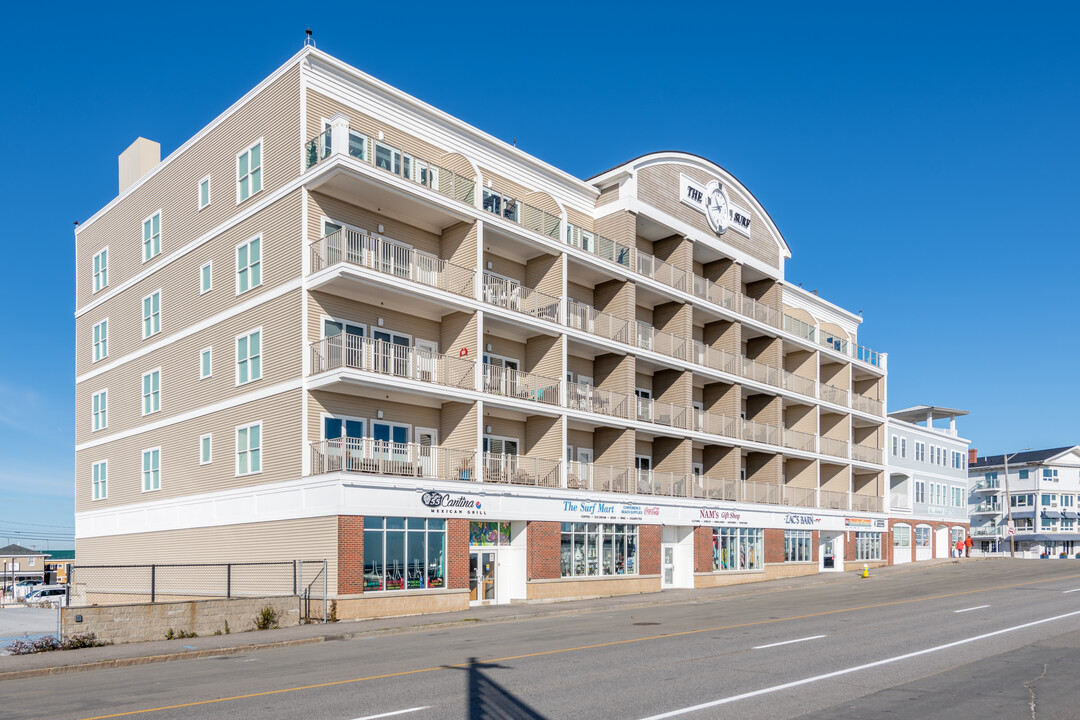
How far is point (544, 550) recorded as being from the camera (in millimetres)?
35375

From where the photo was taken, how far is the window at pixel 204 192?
3650cm

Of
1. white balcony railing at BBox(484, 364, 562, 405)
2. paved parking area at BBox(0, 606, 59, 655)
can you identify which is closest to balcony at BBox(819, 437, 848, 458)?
white balcony railing at BBox(484, 364, 562, 405)

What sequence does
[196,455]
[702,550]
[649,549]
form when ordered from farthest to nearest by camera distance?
[702,550] → [649,549] → [196,455]

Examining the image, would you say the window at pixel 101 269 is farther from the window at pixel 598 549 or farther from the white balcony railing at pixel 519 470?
the window at pixel 598 549

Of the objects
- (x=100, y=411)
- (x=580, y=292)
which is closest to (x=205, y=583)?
(x=100, y=411)

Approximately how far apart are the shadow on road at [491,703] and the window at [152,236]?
30186 millimetres

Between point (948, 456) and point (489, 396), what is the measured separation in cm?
5393

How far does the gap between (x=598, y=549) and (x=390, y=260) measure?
48.2ft

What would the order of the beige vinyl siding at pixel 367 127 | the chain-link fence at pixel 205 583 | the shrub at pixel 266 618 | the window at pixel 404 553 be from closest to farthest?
1. the shrub at pixel 266 618
2. the chain-link fence at pixel 205 583
3. the window at pixel 404 553
4. the beige vinyl siding at pixel 367 127

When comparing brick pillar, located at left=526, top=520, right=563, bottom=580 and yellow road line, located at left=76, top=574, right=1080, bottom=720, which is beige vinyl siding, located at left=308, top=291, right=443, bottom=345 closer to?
brick pillar, located at left=526, top=520, right=563, bottom=580

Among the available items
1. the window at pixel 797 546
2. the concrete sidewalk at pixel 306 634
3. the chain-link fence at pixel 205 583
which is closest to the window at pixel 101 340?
the chain-link fence at pixel 205 583

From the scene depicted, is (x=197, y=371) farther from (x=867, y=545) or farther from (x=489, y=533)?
(x=867, y=545)

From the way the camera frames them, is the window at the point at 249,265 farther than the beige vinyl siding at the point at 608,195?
No

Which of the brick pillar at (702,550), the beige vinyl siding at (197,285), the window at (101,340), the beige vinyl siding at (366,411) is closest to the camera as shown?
the beige vinyl siding at (366,411)
